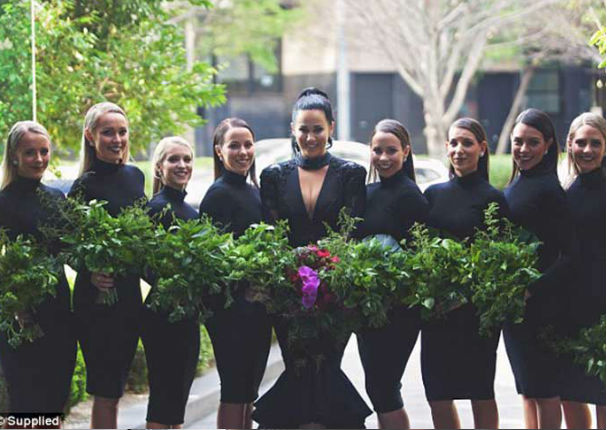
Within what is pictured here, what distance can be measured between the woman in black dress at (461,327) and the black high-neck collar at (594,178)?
41cm

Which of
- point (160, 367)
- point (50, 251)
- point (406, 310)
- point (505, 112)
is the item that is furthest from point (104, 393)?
point (505, 112)

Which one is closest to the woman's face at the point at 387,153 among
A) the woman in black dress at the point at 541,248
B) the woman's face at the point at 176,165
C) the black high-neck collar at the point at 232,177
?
the woman in black dress at the point at 541,248

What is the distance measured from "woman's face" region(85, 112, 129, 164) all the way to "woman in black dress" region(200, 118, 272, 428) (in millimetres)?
450

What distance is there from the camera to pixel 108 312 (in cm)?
574

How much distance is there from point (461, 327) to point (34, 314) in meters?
1.97

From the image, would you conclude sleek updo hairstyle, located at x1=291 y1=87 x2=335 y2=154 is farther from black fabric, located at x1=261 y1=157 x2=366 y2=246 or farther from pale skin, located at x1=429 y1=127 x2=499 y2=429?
pale skin, located at x1=429 y1=127 x2=499 y2=429

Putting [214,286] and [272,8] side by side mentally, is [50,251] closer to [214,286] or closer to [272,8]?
[214,286]

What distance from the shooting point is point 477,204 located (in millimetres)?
5598

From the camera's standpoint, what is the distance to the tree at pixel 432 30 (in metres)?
14.2

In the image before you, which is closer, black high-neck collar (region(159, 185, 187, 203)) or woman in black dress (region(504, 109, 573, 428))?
woman in black dress (region(504, 109, 573, 428))

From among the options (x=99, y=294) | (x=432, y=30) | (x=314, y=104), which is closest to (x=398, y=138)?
(x=314, y=104)

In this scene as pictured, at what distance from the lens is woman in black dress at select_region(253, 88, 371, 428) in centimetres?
565

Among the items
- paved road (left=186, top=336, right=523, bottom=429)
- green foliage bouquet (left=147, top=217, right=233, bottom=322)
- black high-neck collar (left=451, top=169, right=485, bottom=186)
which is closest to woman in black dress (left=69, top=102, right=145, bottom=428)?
green foliage bouquet (left=147, top=217, right=233, bottom=322)

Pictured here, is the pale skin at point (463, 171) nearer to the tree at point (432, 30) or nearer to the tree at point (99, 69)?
Result: the tree at point (99, 69)
